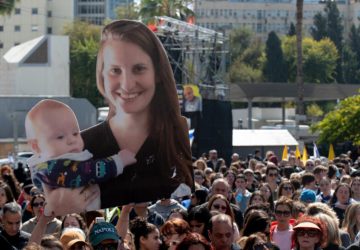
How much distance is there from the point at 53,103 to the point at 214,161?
13153mm

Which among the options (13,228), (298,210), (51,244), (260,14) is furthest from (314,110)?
(51,244)

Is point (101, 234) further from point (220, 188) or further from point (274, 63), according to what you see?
point (274, 63)

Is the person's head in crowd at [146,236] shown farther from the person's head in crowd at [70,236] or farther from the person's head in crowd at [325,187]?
the person's head in crowd at [325,187]

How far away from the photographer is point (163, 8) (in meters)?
48.9

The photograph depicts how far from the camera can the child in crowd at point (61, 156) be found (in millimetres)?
9906

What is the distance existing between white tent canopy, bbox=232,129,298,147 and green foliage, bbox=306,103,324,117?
61.1 m

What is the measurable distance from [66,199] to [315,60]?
99.5 m

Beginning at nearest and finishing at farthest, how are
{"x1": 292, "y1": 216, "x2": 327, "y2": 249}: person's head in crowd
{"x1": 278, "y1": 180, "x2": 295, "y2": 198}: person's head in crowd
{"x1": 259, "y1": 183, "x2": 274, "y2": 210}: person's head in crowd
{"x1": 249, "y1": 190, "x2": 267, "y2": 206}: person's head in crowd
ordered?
1. {"x1": 292, "y1": 216, "x2": 327, "y2": 249}: person's head in crowd
2. {"x1": 249, "y1": 190, "x2": 267, "y2": 206}: person's head in crowd
3. {"x1": 259, "y1": 183, "x2": 274, "y2": 210}: person's head in crowd
4. {"x1": 278, "y1": 180, "x2": 295, "y2": 198}: person's head in crowd

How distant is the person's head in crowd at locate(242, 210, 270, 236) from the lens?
34.5 feet

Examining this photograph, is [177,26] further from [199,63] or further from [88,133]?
[88,133]

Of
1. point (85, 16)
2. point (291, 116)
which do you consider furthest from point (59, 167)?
point (85, 16)

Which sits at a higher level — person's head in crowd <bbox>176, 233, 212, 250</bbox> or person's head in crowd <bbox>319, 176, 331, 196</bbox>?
person's head in crowd <bbox>176, 233, 212, 250</bbox>

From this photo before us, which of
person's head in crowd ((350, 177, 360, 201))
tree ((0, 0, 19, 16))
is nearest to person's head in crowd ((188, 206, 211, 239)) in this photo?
person's head in crowd ((350, 177, 360, 201))

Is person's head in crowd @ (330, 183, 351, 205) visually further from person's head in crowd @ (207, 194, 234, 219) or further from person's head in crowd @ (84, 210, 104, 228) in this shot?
person's head in crowd @ (84, 210, 104, 228)
